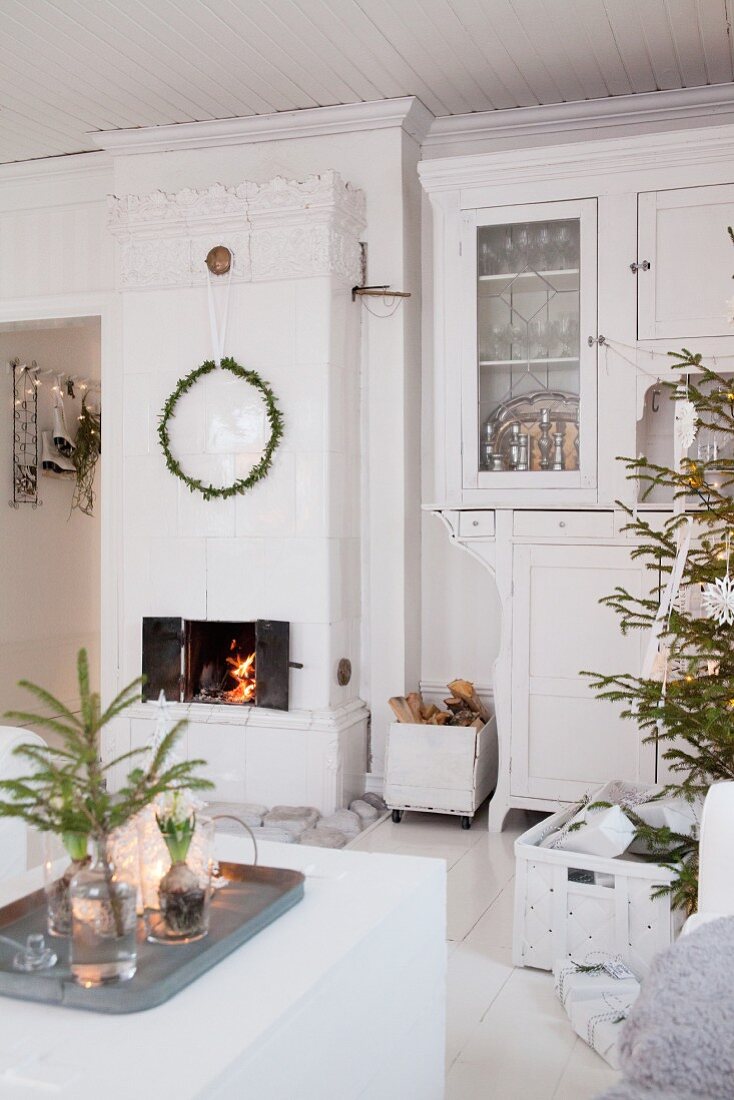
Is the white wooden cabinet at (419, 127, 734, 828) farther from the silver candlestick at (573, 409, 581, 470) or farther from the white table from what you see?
the white table

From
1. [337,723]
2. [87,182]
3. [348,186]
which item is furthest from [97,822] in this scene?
[87,182]

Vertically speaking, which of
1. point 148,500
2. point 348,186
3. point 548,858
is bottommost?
point 548,858

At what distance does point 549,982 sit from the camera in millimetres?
2854

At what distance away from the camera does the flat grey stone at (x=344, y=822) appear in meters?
4.09

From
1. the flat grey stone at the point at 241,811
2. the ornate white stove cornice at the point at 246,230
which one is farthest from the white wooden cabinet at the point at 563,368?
the flat grey stone at the point at 241,811

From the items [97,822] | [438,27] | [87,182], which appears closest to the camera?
[97,822]

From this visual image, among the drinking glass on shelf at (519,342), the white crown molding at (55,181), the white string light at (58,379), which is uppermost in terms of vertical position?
the white crown molding at (55,181)

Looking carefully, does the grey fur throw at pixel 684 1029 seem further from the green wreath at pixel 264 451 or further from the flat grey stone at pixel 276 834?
the green wreath at pixel 264 451

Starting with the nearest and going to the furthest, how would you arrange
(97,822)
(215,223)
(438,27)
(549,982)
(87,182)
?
(97,822) → (549,982) → (438,27) → (215,223) → (87,182)

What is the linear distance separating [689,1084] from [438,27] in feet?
11.4

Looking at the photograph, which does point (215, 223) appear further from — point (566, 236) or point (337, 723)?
point (337, 723)

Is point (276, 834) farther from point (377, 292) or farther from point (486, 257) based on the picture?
point (486, 257)

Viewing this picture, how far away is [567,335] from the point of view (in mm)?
4152

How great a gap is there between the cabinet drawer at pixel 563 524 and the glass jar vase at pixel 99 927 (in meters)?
2.72
